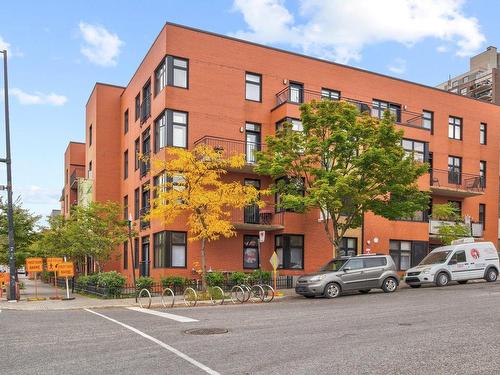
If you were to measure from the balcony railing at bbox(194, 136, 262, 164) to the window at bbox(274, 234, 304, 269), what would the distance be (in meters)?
4.54

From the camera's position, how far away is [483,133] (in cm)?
3950

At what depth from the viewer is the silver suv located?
21.3 metres

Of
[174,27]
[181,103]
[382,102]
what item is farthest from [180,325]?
[382,102]

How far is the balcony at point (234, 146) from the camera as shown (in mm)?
27922

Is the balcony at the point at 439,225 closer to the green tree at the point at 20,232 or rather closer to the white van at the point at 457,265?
the white van at the point at 457,265

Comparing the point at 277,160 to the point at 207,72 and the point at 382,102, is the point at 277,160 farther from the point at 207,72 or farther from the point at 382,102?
the point at 382,102

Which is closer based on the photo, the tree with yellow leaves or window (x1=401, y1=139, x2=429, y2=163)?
the tree with yellow leaves

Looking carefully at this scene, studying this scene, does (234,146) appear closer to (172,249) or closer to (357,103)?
(172,249)

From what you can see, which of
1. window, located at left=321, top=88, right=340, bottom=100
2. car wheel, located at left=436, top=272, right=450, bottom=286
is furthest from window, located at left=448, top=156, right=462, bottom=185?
car wheel, located at left=436, top=272, right=450, bottom=286

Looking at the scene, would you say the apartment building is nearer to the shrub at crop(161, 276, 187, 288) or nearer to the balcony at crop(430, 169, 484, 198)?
the balcony at crop(430, 169, 484, 198)

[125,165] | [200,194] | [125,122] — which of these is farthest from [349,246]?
[125,122]

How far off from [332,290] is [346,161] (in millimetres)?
6032

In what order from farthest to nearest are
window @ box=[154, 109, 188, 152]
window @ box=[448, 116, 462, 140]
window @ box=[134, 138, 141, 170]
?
window @ box=[448, 116, 462, 140] → window @ box=[134, 138, 141, 170] → window @ box=[154, 109, 188, 152]

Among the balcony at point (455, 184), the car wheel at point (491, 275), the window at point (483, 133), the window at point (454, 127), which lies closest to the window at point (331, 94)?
the balcony at point (455, 184)
